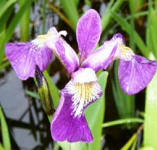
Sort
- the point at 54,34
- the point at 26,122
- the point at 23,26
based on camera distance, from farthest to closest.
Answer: the point at 23,26, the point at 26,122, the point at 54,34

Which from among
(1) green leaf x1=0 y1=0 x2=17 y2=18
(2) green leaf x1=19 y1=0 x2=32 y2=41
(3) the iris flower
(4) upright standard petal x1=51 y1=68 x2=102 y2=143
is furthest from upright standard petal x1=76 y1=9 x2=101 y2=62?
(2) green leaf x1=19 y1=0 x2=32 y2=41

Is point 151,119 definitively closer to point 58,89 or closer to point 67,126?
point 67,126

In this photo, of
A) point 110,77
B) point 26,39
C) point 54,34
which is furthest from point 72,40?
point 54,34

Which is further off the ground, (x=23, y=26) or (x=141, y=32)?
(x=23, y=26)

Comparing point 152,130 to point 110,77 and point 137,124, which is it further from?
point 110,77

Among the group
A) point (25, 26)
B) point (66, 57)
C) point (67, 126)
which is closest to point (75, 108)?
point (67, 126)

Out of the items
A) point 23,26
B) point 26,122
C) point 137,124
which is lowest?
point 137,124
